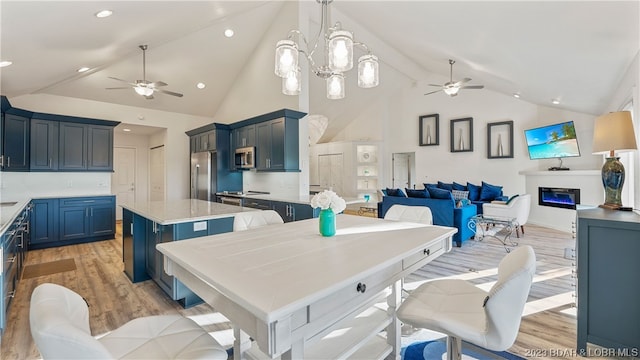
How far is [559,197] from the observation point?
627 centimetres

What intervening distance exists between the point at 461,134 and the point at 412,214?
6.77 metres

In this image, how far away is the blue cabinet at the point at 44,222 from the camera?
4754 mm

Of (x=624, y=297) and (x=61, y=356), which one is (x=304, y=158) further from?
(x=61, y=356)

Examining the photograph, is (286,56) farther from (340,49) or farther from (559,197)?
(559,197)

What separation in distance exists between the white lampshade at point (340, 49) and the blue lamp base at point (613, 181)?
87.8 inches

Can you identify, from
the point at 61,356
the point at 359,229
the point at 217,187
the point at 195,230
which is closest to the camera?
the point at 61,356

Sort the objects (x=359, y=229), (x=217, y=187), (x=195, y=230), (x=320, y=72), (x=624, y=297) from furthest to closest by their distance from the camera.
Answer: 1. (x=217, y=187)
2. (x=195, y=230)
3. (x=320, y=72)
4. (x=359, y=229)
5. (x=624, y=297)

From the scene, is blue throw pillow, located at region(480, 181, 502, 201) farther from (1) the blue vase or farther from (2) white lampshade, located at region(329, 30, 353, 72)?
(1) the blue vase

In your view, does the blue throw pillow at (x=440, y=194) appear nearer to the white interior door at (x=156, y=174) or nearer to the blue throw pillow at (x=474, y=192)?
the blue throw pillow at (x=474, y=192)

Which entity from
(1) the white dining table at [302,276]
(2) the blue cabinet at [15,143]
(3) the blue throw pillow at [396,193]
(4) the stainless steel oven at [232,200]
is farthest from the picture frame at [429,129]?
(2) the blue cabinet at [15,143]

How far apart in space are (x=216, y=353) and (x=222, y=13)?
15.9 ft

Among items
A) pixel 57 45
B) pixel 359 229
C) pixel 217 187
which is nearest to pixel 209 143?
pixel 217 187

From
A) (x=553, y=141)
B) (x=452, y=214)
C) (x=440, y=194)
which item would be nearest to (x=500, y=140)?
(x=553, y=141)

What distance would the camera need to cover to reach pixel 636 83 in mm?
3084
